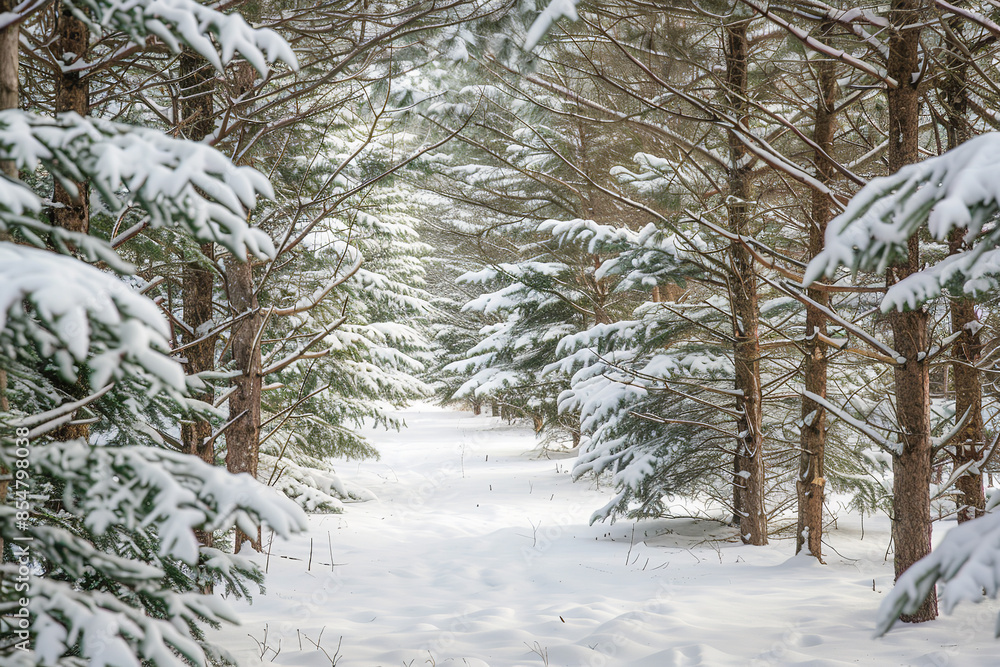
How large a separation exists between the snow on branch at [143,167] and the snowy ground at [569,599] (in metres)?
3.02

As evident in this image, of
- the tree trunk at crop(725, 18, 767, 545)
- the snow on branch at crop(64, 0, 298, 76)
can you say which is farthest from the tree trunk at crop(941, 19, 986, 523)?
the snow on branch at crop(64, 0, 298, 76)

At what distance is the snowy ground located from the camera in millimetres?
3789

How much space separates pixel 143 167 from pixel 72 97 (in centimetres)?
180

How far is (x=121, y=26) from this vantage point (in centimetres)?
181

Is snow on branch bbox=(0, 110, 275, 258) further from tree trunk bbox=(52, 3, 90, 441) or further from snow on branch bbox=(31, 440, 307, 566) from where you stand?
tree trunk bbox=(52, 3, 90, 441)

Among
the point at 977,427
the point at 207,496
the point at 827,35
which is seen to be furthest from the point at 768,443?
the point at 207,496

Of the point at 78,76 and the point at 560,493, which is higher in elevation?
the point at 78,76

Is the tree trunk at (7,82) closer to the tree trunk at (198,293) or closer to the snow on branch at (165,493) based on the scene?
the snow on branch at (165,493)

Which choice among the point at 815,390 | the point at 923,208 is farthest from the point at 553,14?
the point at 815,390

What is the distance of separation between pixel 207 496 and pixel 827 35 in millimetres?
4785

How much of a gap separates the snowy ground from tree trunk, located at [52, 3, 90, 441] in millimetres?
2620

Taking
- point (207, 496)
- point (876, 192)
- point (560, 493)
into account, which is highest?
point (876, 192)

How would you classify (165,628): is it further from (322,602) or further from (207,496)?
(322,602)

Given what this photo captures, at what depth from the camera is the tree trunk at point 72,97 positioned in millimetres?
2844
